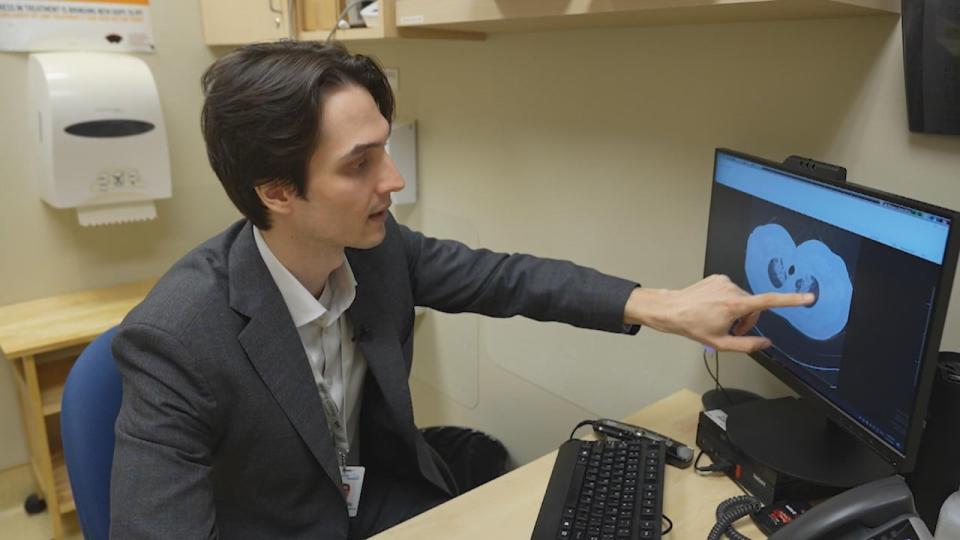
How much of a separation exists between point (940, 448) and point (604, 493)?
0.46 metres

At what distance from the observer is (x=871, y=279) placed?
91 cm

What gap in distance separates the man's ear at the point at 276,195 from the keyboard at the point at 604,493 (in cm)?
58

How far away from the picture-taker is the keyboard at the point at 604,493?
0.97 m

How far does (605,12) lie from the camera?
113cm

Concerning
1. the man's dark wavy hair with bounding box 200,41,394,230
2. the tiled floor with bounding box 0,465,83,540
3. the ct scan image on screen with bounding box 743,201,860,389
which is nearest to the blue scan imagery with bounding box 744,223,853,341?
the ct scan image on screen with bounding box 743,201,860,389

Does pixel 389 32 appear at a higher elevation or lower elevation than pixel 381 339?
higher

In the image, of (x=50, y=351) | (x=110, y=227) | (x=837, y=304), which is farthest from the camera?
(x=110, y=227)

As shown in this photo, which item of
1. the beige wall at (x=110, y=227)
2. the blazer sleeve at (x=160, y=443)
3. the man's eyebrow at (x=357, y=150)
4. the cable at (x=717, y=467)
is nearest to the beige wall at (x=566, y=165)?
the beige wall at (x=110, y=227)

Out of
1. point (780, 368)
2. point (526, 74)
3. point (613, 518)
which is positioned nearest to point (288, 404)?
point (613, 518)

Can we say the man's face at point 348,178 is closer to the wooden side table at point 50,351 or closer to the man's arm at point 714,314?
the man's arm at point 714,314

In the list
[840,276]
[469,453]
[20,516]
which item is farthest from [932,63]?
[20,516]

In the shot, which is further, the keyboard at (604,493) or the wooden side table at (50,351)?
the wooden side table at (50,351)

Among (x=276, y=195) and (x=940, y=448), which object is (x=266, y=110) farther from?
(x=940, y=448)

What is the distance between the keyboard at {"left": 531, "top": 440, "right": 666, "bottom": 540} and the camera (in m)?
0.97
